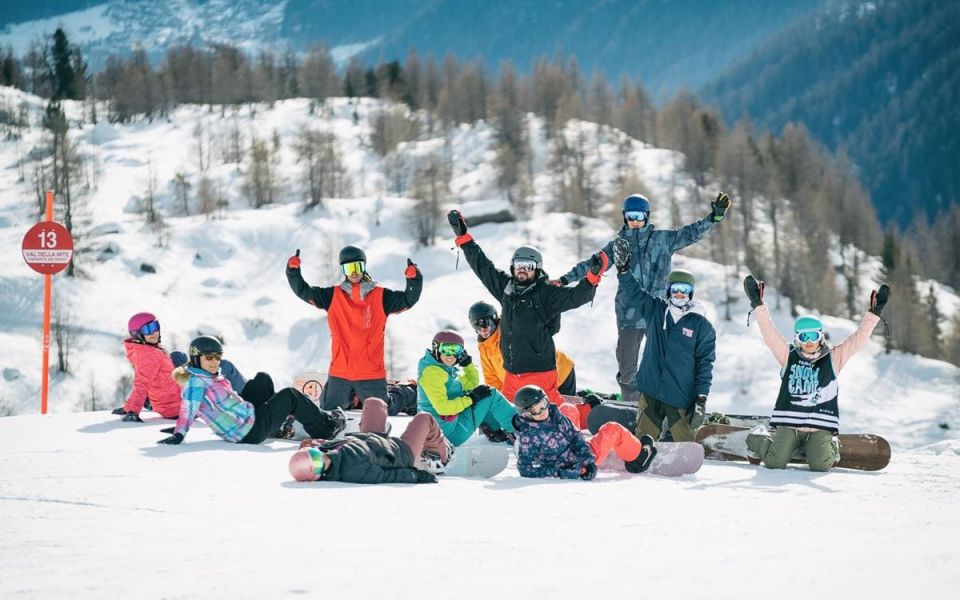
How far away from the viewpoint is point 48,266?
11.5 metres

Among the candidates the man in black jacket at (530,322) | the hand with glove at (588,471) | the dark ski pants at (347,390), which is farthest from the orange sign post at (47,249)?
the hand with glove at (588,471)

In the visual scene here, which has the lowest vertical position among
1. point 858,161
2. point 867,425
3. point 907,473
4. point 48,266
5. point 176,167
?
point 867,425

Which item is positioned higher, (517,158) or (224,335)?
(517,158)

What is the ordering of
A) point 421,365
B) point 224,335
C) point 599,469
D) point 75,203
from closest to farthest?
point 599,469, point 421,365, point 224,335, point 75,203

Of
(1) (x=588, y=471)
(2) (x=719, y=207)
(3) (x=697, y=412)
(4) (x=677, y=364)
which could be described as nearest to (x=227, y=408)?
(1) (x=588, y=471)

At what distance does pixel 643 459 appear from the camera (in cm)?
674

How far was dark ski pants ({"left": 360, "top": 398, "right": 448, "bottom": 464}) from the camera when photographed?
6297 mm

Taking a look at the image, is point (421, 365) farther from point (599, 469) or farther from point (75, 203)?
point (75, 203)

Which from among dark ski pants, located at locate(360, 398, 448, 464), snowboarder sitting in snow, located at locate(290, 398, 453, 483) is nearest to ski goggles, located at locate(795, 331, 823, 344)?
dark ski pants, located at locate(360, 398, 448, 464)

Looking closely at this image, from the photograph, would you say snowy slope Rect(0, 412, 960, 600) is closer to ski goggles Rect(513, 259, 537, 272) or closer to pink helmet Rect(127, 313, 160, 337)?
ski goggles Rect(513, 259, 537, 272)

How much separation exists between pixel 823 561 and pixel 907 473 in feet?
12.5

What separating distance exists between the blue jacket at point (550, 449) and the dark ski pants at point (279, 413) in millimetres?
1967

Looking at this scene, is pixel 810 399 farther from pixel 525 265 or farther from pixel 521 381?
pixel 525 265

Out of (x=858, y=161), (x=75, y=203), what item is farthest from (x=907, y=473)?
(x=858, y=161)
